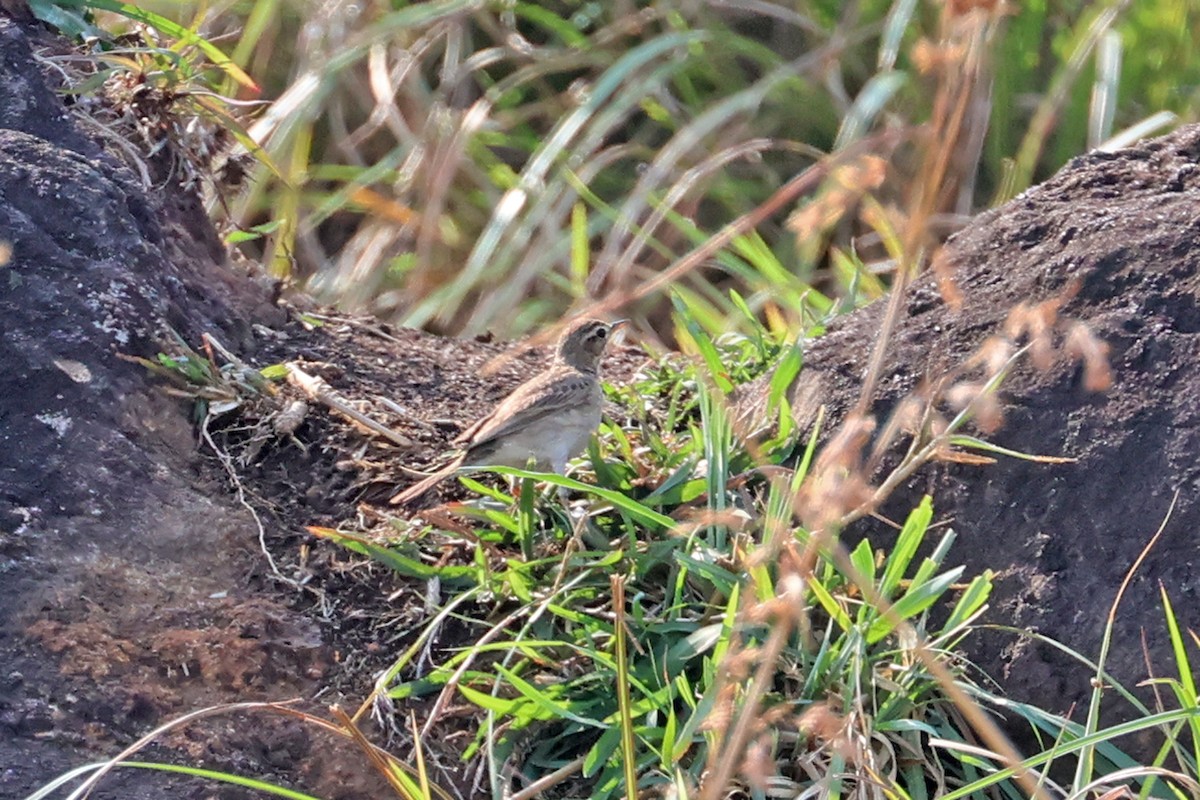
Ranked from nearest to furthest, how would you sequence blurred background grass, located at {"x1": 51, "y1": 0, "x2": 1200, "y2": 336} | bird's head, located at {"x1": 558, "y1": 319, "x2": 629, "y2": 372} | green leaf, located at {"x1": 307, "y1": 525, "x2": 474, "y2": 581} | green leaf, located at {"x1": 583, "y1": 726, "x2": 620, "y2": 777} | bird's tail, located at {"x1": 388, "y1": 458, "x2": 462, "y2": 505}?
green leaf, located at {"x1": 583, "y1": 726, "x2": 620, "y2": 777} → green leaf, located at {"x1": 307, "y1": 525, "x2": 474, "y2": 581} → bird's tail, located at {"x1": 388, "y1": 458, "x2": 462, "y2": 505} → bird's head, located at {"x1": 558, "y1": 319, "x2": 629, "y2": 372} → blurred background grass, located at {"x1": 51, "y1": 0, "x2": 1200, "y2": 336}

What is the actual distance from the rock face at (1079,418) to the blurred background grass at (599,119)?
2436mm

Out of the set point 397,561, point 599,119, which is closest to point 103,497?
point 397,561

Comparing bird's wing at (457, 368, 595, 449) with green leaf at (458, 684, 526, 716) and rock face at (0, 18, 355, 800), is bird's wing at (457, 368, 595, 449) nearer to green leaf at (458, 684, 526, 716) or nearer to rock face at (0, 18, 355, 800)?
rock face at (0, 18, 355, 800)

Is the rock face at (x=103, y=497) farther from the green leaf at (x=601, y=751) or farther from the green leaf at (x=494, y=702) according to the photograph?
the green leaf at (x=601, y=751)

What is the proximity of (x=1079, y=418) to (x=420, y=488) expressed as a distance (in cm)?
160

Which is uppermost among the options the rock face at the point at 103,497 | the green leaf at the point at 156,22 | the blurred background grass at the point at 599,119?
the green leaf at the point at 156,22

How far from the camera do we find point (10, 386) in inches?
137

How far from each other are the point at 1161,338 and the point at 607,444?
1462mm

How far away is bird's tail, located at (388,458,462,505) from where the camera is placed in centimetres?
370

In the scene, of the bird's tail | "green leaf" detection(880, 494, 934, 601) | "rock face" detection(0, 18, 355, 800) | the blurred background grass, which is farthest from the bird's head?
"green leaf" detection(880, 494, 934, 601)

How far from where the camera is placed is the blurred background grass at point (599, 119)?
6660 mm

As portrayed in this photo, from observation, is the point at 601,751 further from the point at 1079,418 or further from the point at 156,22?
the point at 156,22

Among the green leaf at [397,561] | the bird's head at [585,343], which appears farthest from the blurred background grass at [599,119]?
the green leaf at [397,561]

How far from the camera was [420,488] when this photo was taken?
3.71m
